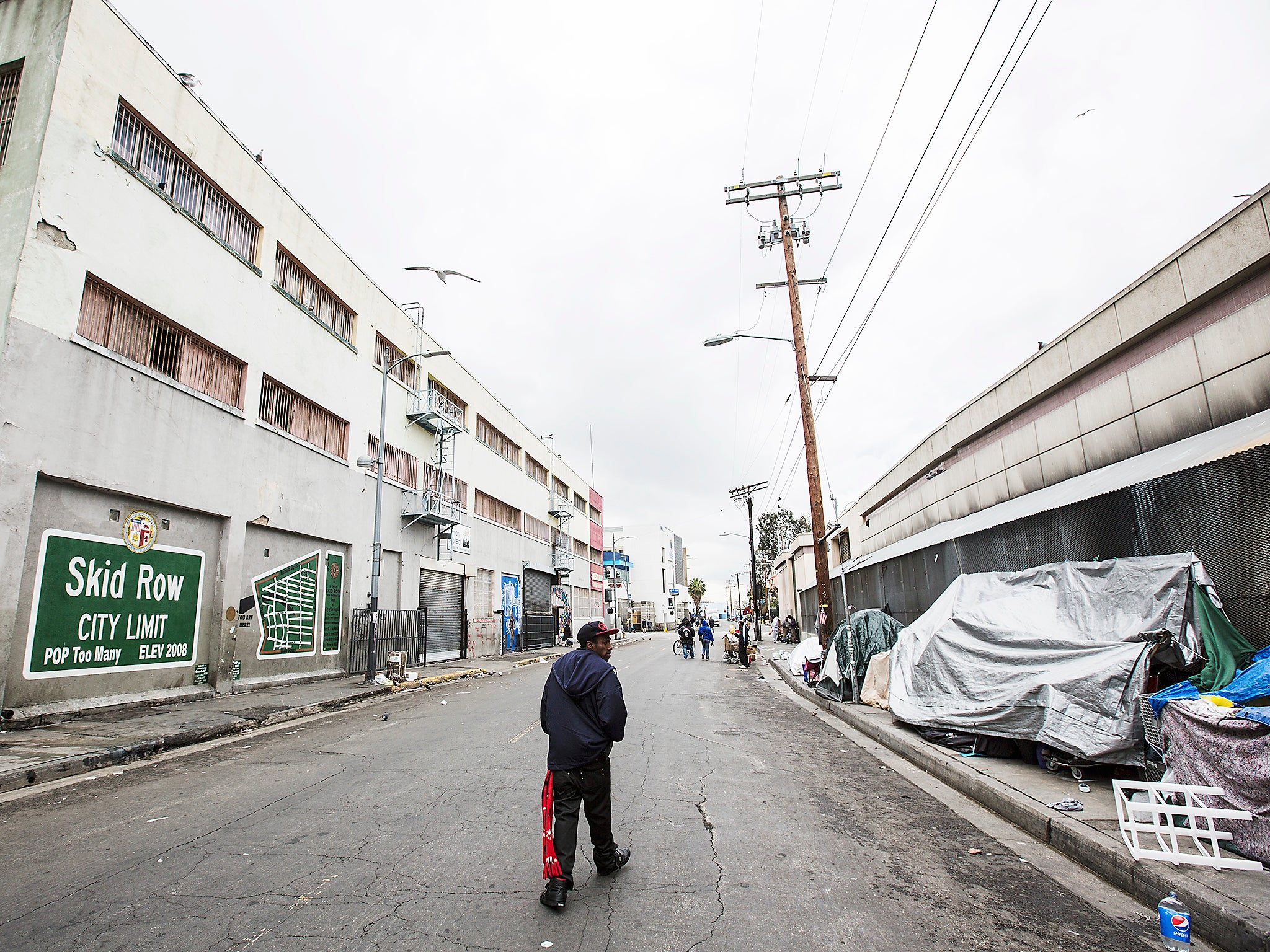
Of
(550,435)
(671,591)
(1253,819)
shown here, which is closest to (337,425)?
(1253,819)

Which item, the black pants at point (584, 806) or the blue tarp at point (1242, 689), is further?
the blue tarp at point (1242, 689)

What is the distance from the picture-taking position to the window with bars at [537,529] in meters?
38.8

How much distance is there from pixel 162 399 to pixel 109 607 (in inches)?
160

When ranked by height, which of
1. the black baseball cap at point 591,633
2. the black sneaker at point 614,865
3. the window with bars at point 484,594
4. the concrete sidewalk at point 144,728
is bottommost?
the black sneaker at point 614,865

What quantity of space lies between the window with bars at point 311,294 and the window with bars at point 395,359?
1672 millimetres

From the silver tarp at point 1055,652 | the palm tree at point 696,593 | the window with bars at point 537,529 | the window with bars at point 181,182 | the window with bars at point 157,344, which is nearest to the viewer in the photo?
the silver tarp at point 1055,652

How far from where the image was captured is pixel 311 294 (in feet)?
64.6

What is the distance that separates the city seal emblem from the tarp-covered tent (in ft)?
44.6

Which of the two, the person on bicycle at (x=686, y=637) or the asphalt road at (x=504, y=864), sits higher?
the person on bicycle at (x=686, y=637)

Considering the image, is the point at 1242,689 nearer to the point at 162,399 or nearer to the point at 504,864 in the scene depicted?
the point at 504,864

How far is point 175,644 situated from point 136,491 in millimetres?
3267

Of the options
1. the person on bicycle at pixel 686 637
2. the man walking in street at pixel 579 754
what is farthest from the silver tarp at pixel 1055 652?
the person on bicycle at pixel 686 637

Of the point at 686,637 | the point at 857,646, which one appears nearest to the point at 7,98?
the point at 857,646

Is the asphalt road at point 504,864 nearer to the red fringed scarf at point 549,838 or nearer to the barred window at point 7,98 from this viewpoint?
the red fringed scarf at point 549,838
